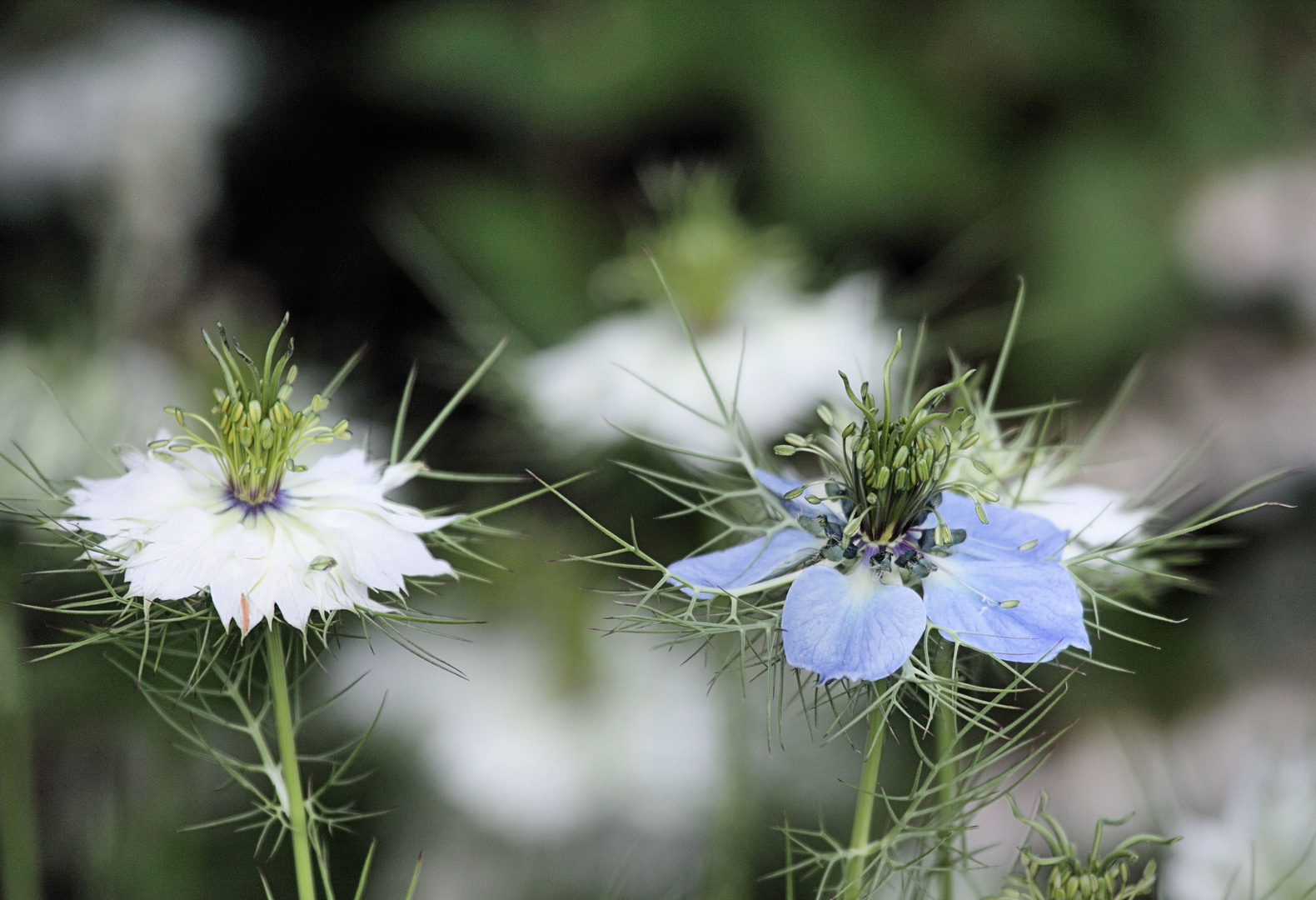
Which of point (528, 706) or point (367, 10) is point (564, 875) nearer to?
point (528, 706)

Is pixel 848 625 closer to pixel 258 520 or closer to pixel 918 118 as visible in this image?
pixel 258 520

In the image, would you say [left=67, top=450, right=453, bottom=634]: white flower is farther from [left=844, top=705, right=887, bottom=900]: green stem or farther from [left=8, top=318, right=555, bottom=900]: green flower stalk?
[left=844, top=705, right=887, bottom=900]: green stem

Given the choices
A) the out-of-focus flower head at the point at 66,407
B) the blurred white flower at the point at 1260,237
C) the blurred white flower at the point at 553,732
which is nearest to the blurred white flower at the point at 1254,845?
the blurred white flower at the point at 553,732

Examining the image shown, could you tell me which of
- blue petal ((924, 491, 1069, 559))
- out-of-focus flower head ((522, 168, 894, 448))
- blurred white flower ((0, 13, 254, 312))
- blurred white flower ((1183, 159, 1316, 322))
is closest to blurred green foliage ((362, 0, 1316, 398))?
blurred white flower ((1183, 159, 1316, 322))

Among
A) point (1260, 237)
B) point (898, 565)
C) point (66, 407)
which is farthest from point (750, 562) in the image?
point (1260, 237)

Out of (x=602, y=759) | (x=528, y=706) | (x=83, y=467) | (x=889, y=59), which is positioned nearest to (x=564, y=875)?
(x=602, y=759)
